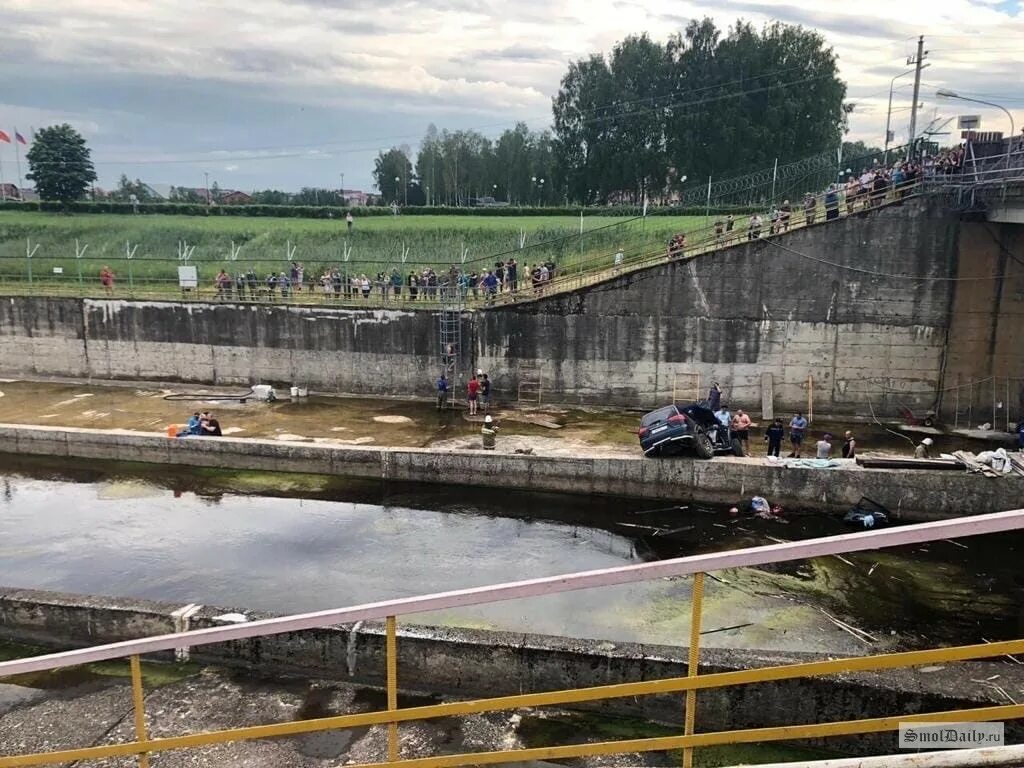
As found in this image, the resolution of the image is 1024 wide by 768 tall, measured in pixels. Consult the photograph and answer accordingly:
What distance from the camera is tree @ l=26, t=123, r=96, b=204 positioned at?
53.2 meters

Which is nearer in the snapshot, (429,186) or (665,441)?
(665,441)

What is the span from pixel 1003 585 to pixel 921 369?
9420mm

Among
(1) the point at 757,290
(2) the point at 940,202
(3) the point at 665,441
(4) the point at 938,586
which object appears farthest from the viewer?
(1) the point at 757,290

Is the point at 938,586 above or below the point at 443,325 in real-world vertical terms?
below

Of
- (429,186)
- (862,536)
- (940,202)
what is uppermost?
(429,186)

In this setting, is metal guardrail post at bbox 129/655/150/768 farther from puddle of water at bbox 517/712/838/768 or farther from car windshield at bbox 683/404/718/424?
car windshield at bbox 683/404/718/424

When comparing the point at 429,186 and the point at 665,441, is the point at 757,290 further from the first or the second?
the point at 429,186

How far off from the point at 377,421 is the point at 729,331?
1031 centimetres

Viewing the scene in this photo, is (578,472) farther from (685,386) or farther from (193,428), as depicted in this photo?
(193,428)

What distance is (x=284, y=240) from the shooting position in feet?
132

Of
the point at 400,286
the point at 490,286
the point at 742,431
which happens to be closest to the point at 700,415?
the point at 742,431

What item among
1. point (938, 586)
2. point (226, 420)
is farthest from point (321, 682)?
point (226, 420)

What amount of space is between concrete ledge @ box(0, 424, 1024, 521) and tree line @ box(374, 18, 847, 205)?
35489mm

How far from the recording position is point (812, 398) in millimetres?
20609
